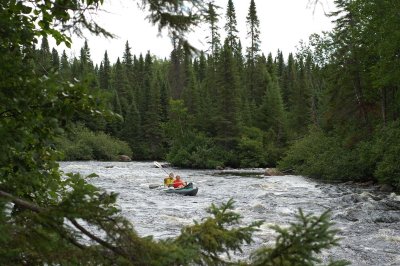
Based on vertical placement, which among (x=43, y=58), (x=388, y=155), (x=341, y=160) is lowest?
(x=341, y=160)

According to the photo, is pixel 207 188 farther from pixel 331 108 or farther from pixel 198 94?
pixel 198 94

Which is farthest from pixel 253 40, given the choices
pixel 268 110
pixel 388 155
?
pixel 388 155

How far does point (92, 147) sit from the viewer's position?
178 feet

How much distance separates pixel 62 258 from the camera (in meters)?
2.77

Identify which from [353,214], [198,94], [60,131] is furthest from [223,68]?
[60,131]

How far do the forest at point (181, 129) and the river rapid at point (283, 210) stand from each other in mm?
1432

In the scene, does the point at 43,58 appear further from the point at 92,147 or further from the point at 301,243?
the point at 92,147

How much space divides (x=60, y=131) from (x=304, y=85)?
59.5 m

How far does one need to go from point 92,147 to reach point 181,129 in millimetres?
12395

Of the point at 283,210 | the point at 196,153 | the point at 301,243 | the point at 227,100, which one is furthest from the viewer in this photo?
the point at 227,100

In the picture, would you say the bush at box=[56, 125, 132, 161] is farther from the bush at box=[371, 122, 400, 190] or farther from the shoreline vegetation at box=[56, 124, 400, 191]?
the bush at box=[371, 122, 400, 190]

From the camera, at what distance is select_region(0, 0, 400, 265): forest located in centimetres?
281

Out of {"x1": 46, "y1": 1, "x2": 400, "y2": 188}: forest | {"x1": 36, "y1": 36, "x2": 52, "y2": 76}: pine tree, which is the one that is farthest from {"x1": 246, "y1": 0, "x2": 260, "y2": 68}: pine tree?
{"x1": 36, "y1": 36, "x2": 52, "y2": 76}: pine tree

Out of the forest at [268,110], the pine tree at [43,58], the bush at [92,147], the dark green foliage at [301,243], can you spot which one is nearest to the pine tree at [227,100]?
the forest at [268,110]
